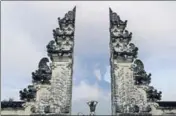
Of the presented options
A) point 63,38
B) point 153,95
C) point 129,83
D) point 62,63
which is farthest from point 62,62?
point 153,95

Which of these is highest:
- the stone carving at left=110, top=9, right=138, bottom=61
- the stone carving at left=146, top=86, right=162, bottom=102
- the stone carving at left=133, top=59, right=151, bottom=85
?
the stone carving at left=110, top=9, right=138, bottom=61

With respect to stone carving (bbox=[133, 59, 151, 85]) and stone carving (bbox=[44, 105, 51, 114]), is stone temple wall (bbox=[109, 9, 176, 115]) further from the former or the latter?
stone carving (bbox=[44, 105, 51, 114])

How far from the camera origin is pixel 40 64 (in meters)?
18.6

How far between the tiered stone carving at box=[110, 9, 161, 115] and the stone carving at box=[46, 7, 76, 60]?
7.12ft

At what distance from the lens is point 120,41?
19.5 m

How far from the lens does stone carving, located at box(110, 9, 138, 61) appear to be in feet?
61.7

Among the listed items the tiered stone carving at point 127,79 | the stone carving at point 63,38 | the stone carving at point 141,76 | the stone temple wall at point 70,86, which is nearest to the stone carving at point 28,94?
the stone temple wall at point 70,86

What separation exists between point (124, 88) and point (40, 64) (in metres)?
4.36

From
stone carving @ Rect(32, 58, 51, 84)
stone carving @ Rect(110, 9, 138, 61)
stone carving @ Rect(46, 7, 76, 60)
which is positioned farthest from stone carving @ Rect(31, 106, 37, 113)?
stone carving @ Rect(110, 9, 138, 61)

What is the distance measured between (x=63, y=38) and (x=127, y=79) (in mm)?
4052

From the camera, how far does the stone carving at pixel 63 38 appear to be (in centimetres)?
1898

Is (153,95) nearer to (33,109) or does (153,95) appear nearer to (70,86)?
(70,86)

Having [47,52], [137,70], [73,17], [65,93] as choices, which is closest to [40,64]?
[47,52]

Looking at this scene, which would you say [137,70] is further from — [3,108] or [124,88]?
[3,108]
